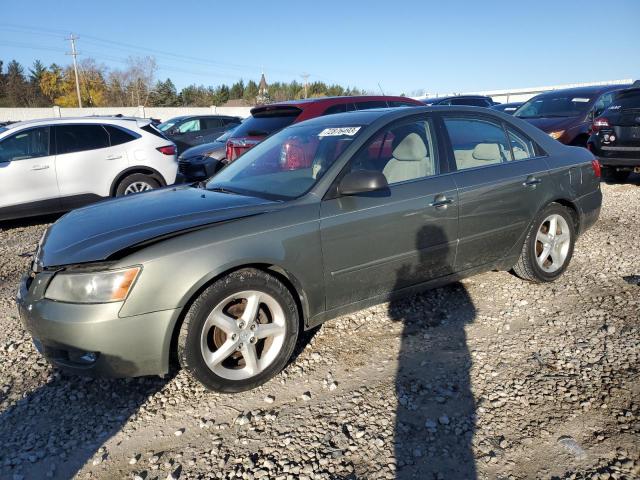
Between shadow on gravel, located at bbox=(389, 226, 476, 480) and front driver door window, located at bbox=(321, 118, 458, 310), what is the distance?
3cm

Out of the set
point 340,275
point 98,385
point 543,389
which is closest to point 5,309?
point 98,385

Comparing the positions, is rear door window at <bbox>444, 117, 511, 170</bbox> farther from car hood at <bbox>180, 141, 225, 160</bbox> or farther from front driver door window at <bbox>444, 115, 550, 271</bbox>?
car hood at <bbox>180, 141, 225, 160</bbox>

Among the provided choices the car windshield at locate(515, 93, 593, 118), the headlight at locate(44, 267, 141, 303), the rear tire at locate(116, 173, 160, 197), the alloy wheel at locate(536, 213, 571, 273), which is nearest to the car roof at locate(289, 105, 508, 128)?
the alloy wheel at locate(536, 213, 571, 273)

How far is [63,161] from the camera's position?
23.1ft

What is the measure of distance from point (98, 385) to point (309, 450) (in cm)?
150

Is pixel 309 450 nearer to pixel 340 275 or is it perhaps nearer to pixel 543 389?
pixel 340 275

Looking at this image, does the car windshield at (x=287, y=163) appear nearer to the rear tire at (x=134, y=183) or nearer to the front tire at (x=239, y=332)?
the front tire at (x=239, y=332)

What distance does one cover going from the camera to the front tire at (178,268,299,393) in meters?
2.65

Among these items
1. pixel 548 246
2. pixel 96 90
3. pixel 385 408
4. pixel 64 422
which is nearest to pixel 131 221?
pixel 64 422

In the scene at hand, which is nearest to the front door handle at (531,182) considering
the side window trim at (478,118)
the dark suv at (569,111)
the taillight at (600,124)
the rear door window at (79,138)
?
the side window trim at (478,118)

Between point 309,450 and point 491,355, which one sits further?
point 491,355

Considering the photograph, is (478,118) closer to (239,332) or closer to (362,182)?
(362,182)

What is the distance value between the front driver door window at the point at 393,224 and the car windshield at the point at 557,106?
736 centimetres

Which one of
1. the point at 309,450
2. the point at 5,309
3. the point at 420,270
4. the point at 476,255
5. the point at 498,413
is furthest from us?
the point at 5,309
